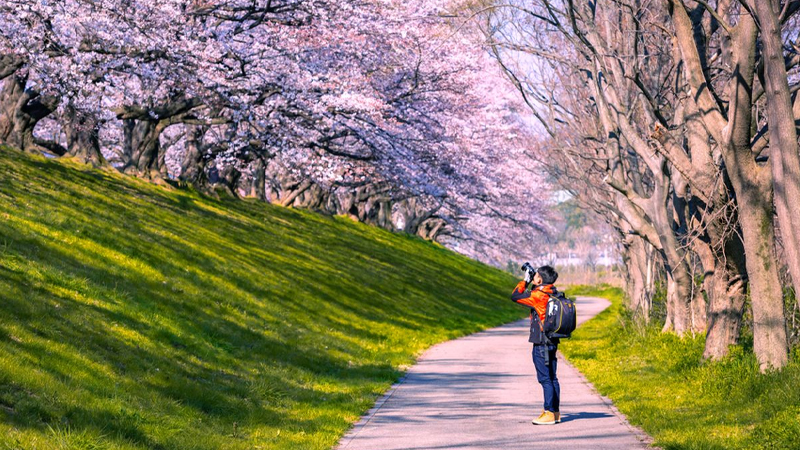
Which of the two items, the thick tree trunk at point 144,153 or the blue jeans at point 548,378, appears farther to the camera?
the thick tree trunk at point 144,153

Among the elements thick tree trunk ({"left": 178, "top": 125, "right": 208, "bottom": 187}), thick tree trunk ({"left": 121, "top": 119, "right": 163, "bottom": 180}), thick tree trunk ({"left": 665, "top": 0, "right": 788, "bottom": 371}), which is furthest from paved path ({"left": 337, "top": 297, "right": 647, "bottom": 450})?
thick tree trunk ({"left": 178, "top": 125, "right": 208, "bottom": 187})

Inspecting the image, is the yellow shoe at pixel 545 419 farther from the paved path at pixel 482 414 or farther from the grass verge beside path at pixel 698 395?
the grass verge beside path at pixel 698 395

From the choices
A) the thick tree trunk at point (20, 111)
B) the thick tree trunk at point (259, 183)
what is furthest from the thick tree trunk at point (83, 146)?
the thick tree trunk at point (259, 183)

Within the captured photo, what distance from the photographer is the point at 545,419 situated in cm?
1012

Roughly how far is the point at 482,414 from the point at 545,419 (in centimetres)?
95

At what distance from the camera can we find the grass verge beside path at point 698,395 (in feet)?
28.6

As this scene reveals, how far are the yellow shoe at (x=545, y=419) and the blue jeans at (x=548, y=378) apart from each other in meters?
0.10

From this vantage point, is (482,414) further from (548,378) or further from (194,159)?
(194,159)

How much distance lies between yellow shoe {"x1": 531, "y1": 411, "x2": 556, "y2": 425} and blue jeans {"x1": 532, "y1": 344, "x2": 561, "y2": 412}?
0.33ft

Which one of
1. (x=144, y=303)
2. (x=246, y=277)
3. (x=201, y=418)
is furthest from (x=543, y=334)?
(x=246, y=277)

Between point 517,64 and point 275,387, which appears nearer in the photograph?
point 275,387

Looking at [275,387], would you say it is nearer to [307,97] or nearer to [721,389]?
[721,389]

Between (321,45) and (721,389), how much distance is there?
565 inches

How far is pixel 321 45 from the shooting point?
885 inches
